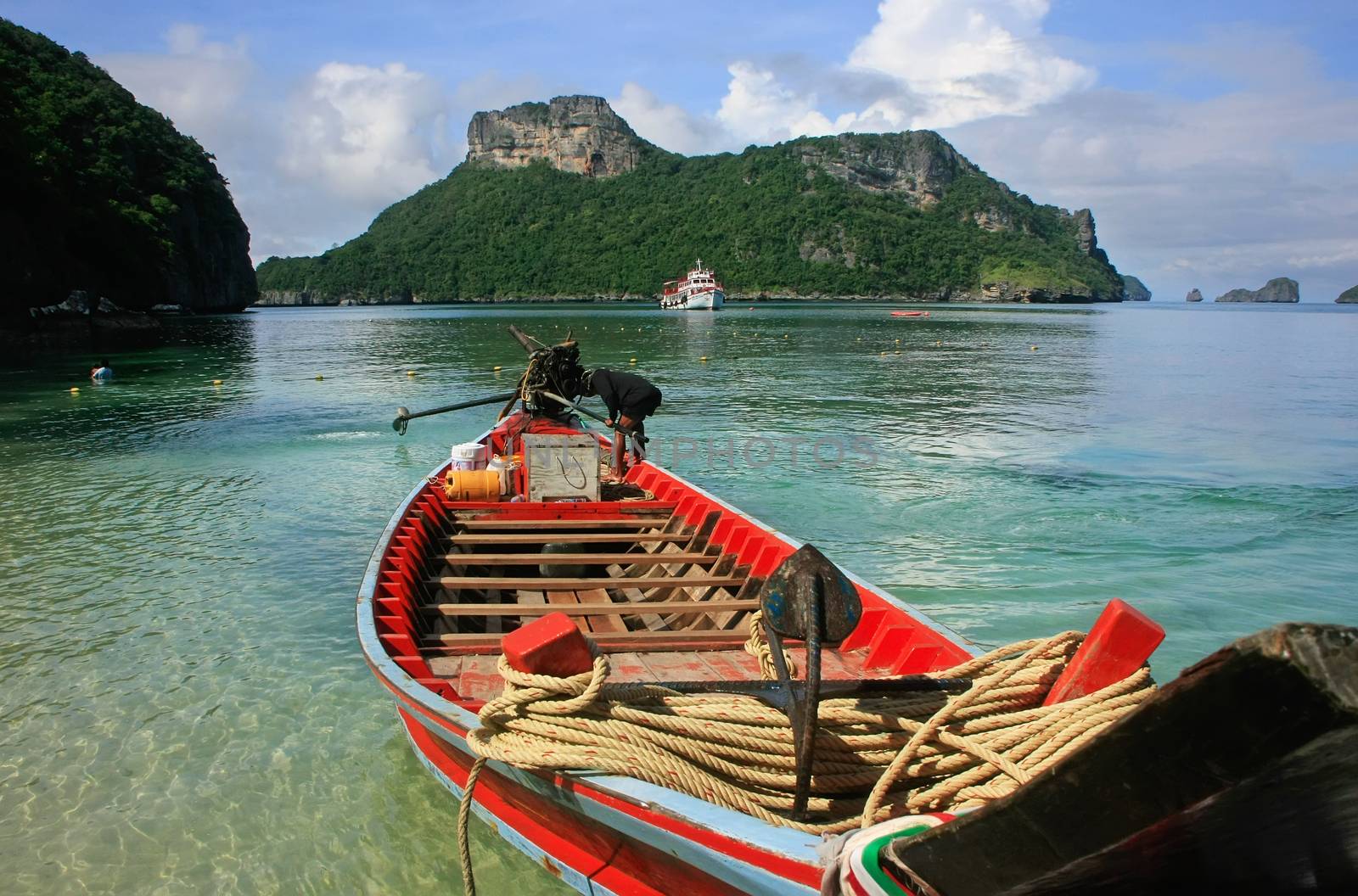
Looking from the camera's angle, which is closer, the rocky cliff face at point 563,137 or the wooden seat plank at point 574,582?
A: the wooden seat plank at point 574,582

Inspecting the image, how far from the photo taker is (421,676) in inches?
183

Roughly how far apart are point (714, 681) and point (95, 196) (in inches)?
2555

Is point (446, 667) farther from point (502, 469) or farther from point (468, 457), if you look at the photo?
point (468, 457)

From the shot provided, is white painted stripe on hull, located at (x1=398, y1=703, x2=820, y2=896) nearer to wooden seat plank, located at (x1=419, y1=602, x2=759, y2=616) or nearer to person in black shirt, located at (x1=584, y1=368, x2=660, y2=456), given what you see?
wooden seat plank, located at (x1=419, y1=602, x2=759, y2=616)

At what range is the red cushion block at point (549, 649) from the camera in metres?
3.24

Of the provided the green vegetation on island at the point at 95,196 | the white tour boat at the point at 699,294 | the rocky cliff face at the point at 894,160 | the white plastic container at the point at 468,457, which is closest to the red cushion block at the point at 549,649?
the white plastic container at the point at 468,457

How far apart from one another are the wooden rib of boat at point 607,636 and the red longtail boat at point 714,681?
0.04 ft

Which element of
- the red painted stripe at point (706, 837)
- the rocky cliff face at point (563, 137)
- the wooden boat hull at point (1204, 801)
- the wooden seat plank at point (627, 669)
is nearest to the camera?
the wooden boat hull at point (1204, 801)

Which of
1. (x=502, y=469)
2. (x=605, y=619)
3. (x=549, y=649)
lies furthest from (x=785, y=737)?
(x=502, y=469)

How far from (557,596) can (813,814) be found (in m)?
4.00

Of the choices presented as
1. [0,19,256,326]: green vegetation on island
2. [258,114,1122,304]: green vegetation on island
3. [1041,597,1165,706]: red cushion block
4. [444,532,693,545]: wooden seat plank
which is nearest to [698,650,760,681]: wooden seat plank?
[1041,597,1165,706]: red cushion block

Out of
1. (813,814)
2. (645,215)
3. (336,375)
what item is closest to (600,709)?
(813,814)

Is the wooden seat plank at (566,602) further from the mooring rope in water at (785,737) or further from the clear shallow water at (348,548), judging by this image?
the mooring rope in water at (785,737)

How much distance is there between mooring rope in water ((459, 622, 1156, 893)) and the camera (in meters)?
2.95
